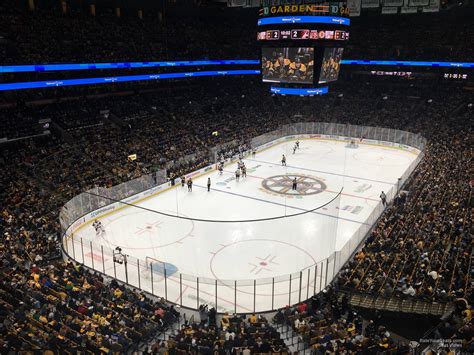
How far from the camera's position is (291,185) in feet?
92.2

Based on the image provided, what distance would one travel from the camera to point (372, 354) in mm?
9625

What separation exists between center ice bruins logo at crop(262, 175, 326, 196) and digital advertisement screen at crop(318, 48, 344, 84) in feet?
23.3

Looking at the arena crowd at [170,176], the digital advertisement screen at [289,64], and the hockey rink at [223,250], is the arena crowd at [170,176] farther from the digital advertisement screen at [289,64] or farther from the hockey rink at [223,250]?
the digital advertisement screen at [289,64]

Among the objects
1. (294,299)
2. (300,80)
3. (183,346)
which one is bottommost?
(294,299)

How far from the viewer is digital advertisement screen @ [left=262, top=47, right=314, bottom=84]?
2798cm

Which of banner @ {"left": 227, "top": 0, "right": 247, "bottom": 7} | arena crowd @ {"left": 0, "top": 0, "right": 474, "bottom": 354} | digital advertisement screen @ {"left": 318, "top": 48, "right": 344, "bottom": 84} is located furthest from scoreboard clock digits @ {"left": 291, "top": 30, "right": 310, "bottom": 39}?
arena crowd @ {"left": 0, "top": 0, "right": 474, "bottom": 354}

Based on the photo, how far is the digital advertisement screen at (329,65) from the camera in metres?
28.4

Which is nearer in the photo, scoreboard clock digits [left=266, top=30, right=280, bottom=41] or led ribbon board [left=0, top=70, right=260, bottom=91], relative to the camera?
scoreboard clock digits [left=266, top=30, right=280, bottom=41]

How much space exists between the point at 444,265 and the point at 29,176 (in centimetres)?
2177

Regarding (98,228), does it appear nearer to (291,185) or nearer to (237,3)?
(291,185)

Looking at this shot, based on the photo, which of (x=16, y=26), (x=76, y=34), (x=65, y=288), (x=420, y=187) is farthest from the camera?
(x=76, y=34)

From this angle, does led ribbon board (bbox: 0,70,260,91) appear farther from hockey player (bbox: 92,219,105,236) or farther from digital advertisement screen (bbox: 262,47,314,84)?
hockey player (bbox: 92,219,105,236)

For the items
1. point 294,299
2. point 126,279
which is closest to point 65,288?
point 126,279

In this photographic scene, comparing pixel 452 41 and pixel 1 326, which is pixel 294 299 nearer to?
pixel 1 326
